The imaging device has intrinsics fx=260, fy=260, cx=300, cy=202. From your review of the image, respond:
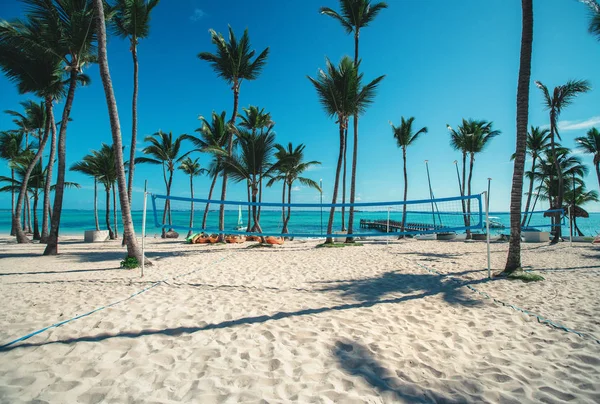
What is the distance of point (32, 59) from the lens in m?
9.71

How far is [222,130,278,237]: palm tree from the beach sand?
7994 millimetres

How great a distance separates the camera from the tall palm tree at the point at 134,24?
9945 millimetres

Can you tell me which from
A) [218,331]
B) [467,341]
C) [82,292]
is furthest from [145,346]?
[467,341]

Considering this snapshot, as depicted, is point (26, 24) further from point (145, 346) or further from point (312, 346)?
point (312, 346)

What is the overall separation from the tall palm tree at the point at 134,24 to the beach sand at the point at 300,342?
8423 millimetres

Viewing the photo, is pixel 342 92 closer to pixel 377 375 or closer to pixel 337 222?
pixel 377 375

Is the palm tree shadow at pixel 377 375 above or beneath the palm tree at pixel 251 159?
beneath

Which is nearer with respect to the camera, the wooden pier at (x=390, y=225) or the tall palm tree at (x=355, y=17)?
the tall palm tree at (x=355, y=17)

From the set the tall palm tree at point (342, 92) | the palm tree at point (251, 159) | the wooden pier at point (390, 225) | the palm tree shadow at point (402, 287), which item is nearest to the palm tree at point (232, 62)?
the palm tree at point (251, 159)

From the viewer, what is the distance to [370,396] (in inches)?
72.4

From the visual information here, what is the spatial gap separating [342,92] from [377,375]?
35.9 feet

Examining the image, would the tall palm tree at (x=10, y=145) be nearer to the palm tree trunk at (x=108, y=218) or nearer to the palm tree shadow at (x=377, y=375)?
the palm tree trunk at (x=108, y=218)

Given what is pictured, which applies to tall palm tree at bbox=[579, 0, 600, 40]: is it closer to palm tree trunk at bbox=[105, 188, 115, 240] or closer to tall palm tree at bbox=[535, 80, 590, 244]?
tall palm tree at bbox=[535, 80, 590, 244]

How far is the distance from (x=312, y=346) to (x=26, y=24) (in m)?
12.8
